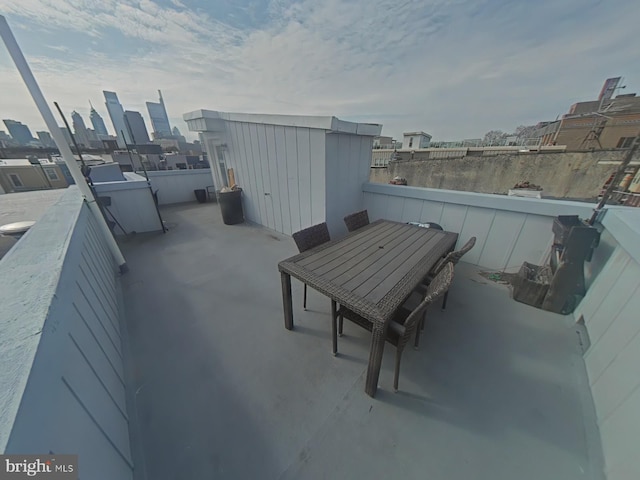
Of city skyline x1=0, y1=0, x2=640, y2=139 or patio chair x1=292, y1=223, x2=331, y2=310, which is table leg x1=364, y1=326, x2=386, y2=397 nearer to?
patio chair x1=292, y1=223, x2=331, y2=310

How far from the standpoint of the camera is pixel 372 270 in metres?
1.88

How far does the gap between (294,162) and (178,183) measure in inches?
213

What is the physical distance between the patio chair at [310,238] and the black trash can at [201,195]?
6.25m

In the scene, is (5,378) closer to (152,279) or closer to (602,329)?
(152,279)

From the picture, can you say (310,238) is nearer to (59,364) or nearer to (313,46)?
(59,364)

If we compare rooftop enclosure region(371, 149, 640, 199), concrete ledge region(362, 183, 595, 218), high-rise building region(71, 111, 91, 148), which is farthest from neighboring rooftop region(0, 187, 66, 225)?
rooftop enclosure region(371, 149, 640, 199)

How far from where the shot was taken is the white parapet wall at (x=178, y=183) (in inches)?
262

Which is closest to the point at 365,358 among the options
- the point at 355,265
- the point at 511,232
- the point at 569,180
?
the point at 355,265

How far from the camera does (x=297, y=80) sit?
16.8ft

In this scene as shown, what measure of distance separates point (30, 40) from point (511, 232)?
19.9 ft

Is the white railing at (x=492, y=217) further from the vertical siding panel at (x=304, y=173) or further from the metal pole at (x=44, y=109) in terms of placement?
the metal pole at (x=44, y=109)

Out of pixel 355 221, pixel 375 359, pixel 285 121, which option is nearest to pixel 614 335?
pixel 375 359

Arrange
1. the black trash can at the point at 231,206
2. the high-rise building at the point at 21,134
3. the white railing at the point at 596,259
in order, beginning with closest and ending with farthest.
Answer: the white railing at the point at 596,259, the black trash can at the point at 231,206, the high-rise building at the point at 21,134

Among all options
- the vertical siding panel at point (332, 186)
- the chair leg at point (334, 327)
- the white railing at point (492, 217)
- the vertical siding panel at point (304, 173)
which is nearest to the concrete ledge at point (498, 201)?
the white railing at point (492, 217)
